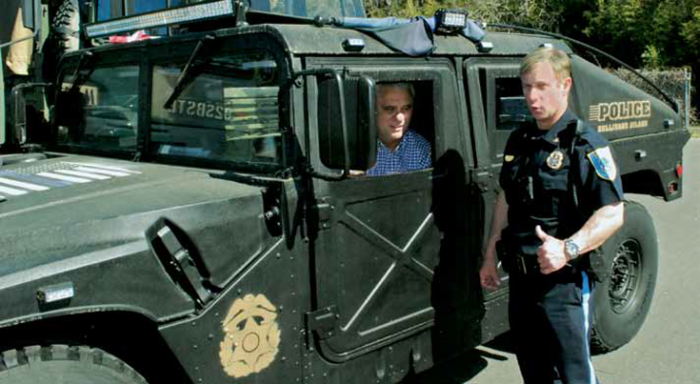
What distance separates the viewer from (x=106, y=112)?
3932 mm

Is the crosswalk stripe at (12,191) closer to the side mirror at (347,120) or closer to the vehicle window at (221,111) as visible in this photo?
the vehicle window at (221,111)

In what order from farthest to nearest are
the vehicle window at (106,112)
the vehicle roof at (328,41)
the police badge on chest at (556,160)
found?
the vehicle window at (106,112), the police badge on chest at (556,160), the vehicle roof at (328,41)

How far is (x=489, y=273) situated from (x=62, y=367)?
2006 mm

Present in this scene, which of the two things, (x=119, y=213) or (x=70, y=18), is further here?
(x=70, y=18)

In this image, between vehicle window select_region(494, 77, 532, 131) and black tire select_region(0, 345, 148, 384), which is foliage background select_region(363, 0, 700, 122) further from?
black tire select_region(0, 345, 148, 384)

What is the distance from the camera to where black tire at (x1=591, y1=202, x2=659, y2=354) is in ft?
14.7

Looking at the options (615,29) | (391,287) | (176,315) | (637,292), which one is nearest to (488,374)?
(637,292)

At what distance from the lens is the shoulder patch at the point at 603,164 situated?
9.97 ft

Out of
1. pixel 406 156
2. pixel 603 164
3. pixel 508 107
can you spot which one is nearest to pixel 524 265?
pixel 603 164

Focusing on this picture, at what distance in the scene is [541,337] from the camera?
10.6 feet

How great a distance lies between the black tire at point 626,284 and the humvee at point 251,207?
23cm

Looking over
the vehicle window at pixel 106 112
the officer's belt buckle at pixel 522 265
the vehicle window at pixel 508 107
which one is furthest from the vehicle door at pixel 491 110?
the vehicle window at pixel 106 112

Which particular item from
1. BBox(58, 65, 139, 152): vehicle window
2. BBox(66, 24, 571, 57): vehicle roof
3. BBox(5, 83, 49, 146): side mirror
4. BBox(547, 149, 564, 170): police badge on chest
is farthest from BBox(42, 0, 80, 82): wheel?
BBox(547, 149, 564, 170): police badge on chest

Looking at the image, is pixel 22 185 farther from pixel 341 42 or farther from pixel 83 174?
pixel 341 42
